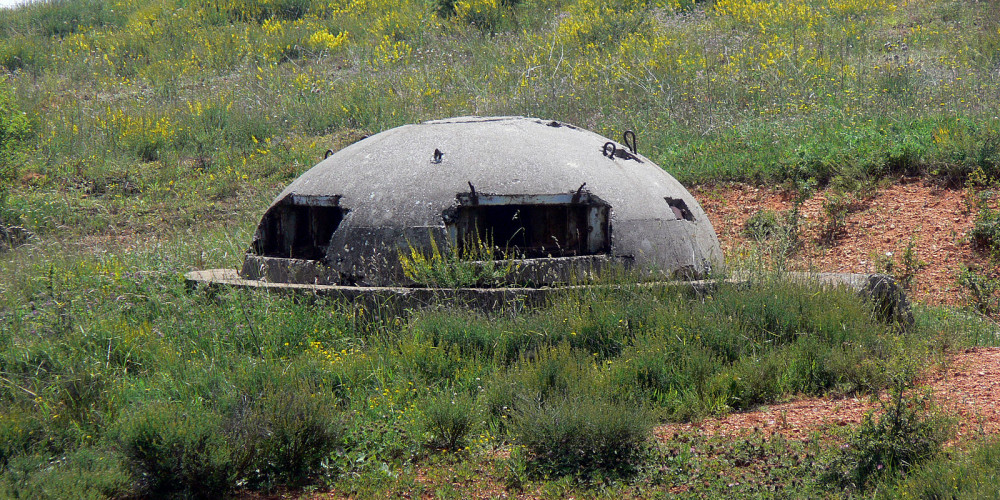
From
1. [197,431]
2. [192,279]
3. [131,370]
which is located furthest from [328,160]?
[197,431]

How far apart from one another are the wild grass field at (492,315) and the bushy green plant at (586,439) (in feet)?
0.06

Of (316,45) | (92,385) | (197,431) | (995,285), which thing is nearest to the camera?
(197,431)

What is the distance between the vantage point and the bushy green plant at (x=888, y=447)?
13.0 ft

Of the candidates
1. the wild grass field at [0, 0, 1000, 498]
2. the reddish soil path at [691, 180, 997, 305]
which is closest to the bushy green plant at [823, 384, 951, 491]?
the wild grass field at [0, 0, 1000, 498]

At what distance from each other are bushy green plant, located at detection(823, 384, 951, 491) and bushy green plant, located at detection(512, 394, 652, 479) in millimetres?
997

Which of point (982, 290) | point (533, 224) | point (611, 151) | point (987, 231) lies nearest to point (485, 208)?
point (533, 224)

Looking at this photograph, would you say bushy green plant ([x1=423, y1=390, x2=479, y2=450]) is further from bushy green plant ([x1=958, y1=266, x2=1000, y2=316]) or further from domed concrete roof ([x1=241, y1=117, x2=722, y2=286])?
bushy green plant ([x1=958, y1=266, x2=1000, y2=316])

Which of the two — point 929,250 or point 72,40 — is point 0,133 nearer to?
point 72,40

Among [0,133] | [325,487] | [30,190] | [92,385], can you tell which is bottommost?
[325,487]

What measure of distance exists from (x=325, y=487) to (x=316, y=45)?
15.6 metres

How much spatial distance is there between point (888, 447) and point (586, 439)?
154 cm

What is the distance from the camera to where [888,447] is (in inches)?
158

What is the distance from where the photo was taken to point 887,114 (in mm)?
11508

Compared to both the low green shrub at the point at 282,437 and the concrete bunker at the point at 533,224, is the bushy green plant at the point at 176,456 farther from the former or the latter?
the concrete bunker at the point at 533,224
